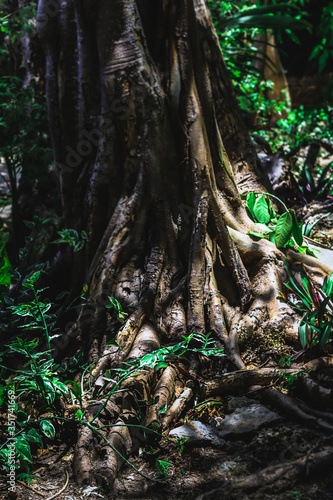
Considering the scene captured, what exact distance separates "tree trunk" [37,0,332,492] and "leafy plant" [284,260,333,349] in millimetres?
125

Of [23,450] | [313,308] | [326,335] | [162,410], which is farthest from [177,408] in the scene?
[313,308]

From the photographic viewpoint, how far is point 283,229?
306cm

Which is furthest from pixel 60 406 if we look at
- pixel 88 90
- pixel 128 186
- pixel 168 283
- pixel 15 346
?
pixel 88 90

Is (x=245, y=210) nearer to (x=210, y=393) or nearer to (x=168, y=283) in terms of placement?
(x=168, y=283)

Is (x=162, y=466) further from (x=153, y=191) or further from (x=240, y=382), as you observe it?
(x=153, y=191)

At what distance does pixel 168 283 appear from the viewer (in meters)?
2.98

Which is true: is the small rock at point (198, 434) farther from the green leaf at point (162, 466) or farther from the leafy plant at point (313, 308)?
the leafy plant at point (313, 308)

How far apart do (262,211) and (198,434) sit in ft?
5.88

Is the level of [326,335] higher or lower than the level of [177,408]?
higher

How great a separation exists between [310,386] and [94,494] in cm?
112

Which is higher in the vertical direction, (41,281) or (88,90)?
(88,90)

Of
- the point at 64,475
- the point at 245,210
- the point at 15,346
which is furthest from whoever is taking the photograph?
the point at 245,210

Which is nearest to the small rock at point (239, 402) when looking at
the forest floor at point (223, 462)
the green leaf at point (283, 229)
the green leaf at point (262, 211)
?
the forest floor at point (223, 462)

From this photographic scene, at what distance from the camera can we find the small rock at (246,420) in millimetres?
2119
